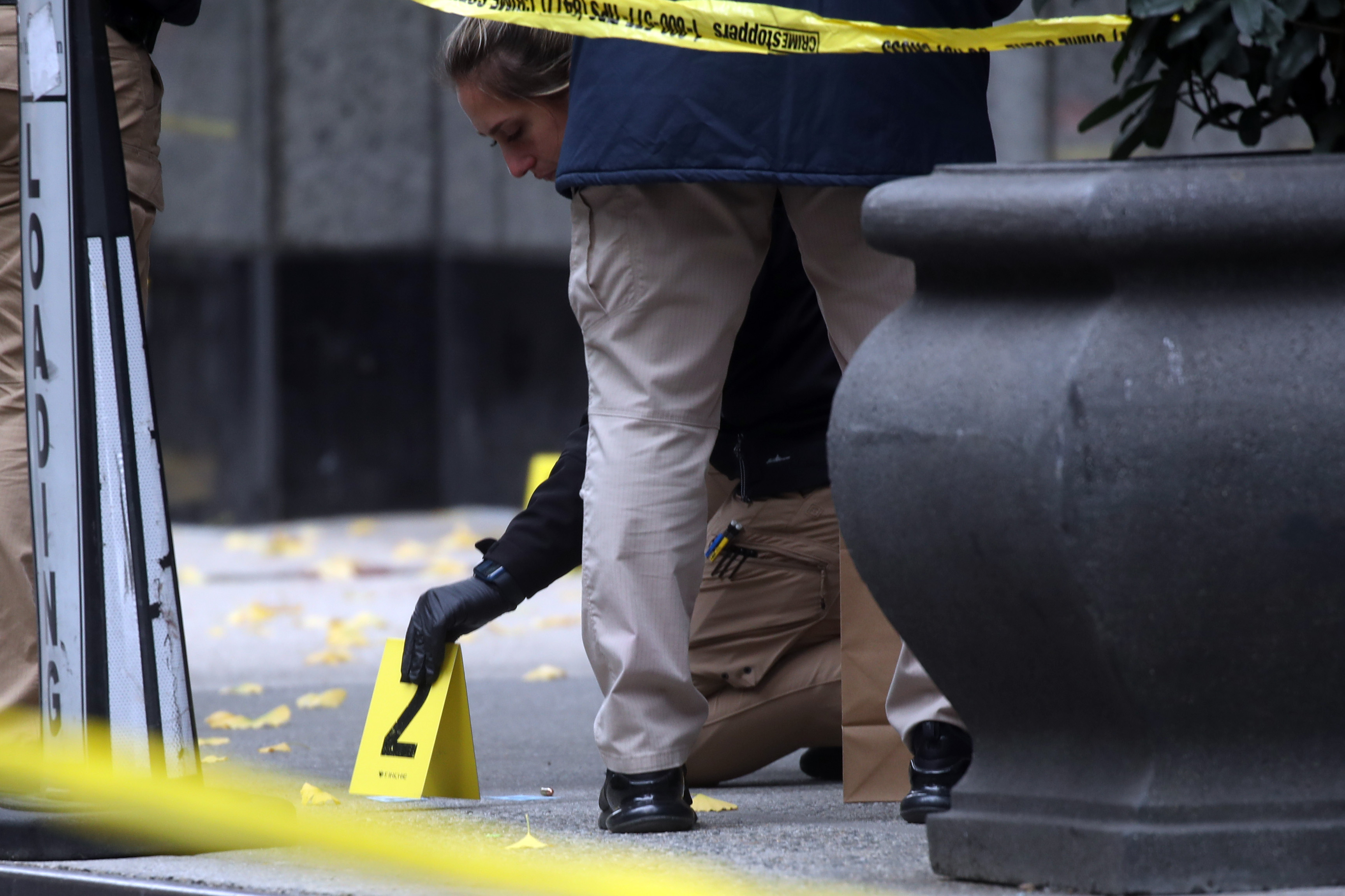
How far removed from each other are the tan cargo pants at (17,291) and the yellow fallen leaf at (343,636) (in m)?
2.79

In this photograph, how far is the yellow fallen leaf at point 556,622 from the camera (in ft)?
21.1

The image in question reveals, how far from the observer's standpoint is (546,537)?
3.40 m

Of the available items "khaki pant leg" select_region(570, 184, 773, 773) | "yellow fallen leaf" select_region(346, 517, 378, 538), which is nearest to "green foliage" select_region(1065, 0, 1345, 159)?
"khaki pant leg" select_region(570, 184, 773, 773)

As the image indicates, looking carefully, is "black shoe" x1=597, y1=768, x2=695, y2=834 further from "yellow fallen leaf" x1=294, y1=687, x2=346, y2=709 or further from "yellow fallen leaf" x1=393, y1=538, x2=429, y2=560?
"yellow fallen leaf" x1=393, y1=538, x2=429, y2=560

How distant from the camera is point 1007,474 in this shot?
2.10 m

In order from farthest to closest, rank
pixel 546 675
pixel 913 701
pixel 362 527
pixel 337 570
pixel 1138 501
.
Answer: pixel 362 527 → pixel 337 570 → pixel 546 675 → pixel 913 701 → pixel 1138 501

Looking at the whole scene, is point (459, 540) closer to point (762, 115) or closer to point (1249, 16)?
point (762, 115)

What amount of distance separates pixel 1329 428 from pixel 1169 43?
0.55 m

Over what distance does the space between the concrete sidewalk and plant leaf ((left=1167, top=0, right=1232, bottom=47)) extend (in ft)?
3.34

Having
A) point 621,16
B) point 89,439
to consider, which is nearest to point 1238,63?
point 621,16

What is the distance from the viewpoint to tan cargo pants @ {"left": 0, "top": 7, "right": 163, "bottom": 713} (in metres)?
3.20

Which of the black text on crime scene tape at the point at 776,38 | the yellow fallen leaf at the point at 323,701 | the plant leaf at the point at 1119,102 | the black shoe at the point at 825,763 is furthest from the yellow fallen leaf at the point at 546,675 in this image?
the plant leaf at the point at 1119,102

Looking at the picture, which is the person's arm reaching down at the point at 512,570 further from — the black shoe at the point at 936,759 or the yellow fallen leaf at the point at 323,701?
the yellow fallen leaf at the point at 323,701

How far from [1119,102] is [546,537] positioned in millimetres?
1297
